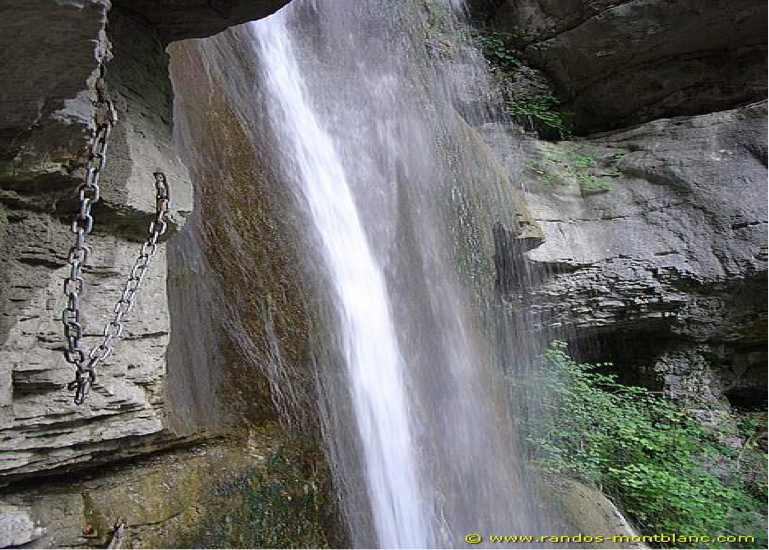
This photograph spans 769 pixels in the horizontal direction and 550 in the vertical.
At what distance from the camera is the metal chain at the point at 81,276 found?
1.63 metres

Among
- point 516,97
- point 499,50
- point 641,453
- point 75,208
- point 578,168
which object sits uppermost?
point 499,50

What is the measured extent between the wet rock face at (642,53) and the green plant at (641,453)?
3.48 meters

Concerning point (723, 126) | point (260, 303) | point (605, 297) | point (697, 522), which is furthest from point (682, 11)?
point (260, 303)

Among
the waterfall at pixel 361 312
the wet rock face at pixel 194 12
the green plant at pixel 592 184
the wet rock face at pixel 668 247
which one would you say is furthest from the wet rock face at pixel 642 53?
the wet rock face at pixel 194 12

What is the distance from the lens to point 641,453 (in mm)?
5910

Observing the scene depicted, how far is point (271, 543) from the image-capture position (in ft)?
8.80

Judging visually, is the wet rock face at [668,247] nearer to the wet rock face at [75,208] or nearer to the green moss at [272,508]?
the green moss at [272,508]

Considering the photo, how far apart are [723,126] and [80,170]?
272 inches

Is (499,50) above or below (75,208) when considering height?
above

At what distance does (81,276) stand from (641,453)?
5575 mm

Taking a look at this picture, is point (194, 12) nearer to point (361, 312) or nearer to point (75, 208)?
point (75, 208)

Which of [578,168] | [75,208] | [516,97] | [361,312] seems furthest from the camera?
[516,97]

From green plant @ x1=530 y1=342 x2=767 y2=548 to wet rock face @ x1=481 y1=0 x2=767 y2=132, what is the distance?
348 centimetres

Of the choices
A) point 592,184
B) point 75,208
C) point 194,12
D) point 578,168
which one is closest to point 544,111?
point 578,168
